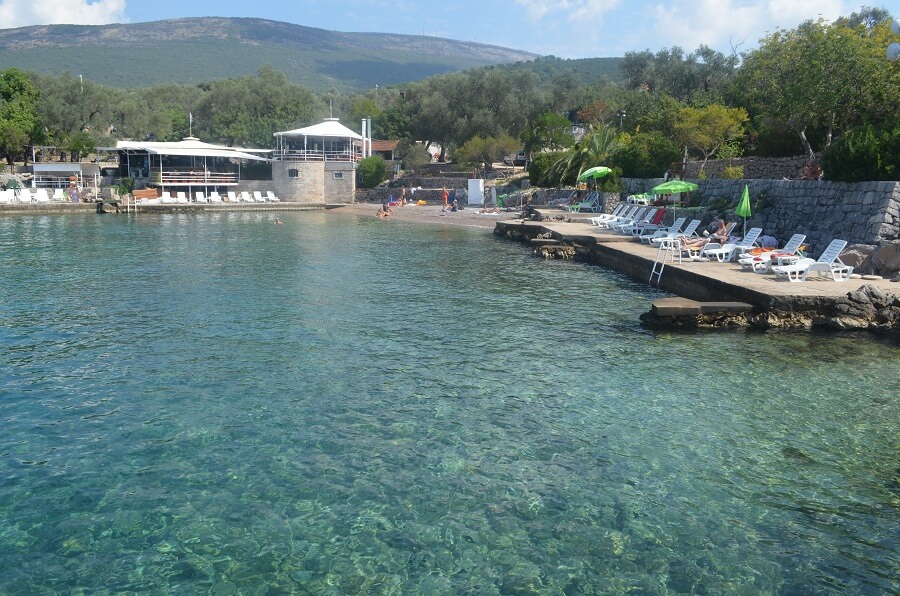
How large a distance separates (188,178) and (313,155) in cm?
925

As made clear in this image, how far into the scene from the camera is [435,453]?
8141mm

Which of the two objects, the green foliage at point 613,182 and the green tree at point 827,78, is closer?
the green tree at point 827,78

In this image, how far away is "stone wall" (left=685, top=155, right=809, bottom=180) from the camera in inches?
1011

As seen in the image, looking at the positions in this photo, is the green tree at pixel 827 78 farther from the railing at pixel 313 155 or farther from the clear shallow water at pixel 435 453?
the railing at pixel 313 155

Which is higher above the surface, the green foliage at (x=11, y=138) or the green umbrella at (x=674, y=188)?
the green foliage at (x=11, y=138)

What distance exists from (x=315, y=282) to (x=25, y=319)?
23.1 ft

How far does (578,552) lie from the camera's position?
20.3 feet

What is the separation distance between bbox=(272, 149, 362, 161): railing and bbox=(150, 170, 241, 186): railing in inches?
163

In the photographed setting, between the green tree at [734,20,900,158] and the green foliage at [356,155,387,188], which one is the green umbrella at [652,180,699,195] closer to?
the green tree at [734,20,900,158]

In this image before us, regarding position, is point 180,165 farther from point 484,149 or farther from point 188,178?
point 484,149

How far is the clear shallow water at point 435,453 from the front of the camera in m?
6.00

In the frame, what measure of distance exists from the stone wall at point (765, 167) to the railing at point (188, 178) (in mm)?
33597

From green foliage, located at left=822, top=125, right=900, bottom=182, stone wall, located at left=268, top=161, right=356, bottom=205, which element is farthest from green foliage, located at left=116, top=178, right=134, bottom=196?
green foliage, located at left=822, top=125, right=900, bottom=182

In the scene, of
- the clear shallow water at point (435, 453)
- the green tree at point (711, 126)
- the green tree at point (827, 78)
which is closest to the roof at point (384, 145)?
the green tree at point (711, 126)
